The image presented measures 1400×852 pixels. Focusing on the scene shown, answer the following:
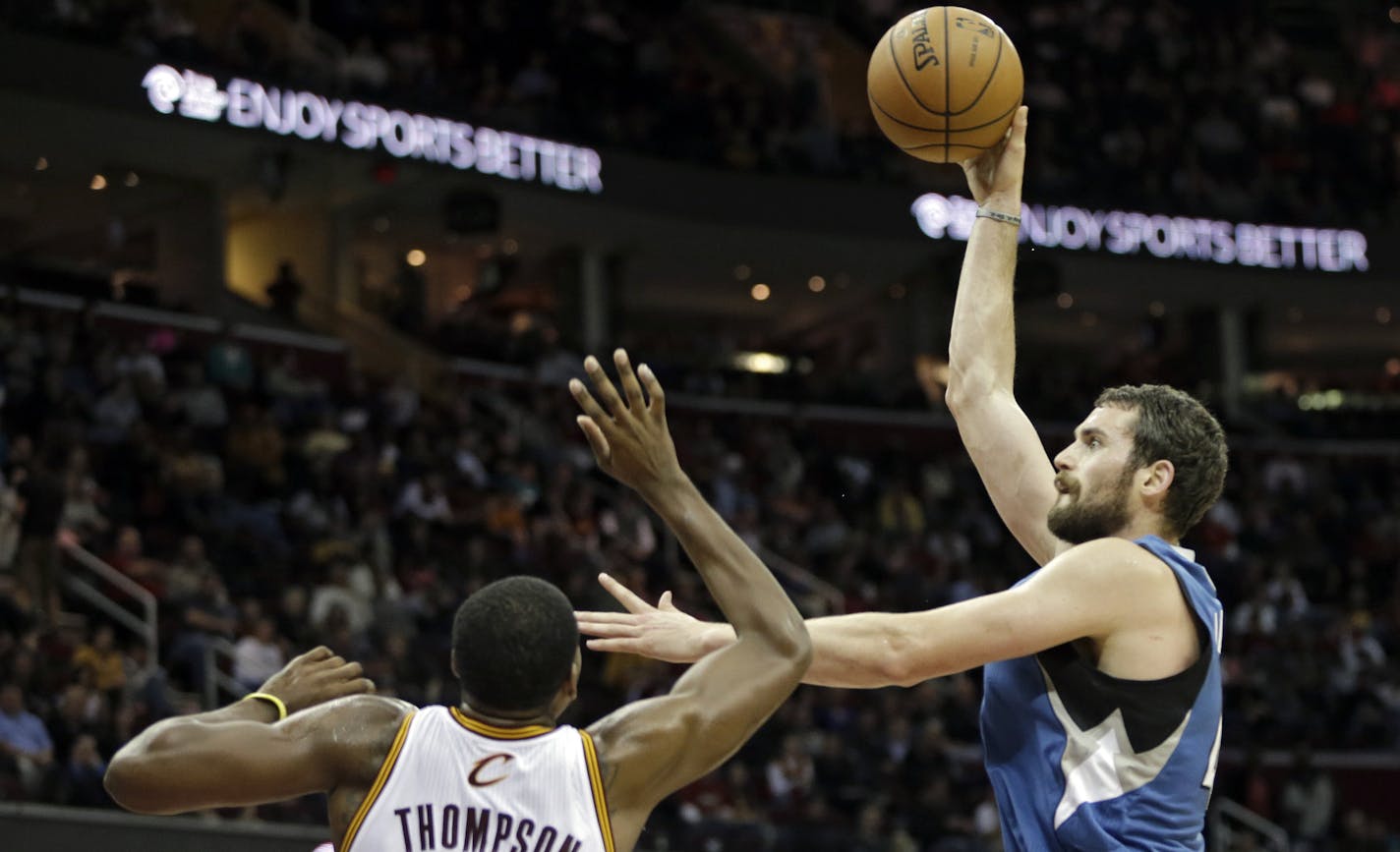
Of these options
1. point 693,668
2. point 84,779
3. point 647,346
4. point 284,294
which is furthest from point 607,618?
point 647,346

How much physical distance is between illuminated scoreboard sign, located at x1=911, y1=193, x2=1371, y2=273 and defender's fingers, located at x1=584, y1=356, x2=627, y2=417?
2284 centimetres

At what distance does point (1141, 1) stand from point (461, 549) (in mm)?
19213

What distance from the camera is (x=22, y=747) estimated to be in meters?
11.0

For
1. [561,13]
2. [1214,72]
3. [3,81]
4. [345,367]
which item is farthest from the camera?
[1214,72]

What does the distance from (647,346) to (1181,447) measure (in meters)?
25.2

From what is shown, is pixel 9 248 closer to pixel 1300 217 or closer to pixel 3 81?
pixel 3 81

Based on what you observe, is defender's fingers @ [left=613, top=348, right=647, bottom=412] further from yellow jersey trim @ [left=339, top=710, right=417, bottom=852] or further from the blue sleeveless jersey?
the blue sleeveless jersey

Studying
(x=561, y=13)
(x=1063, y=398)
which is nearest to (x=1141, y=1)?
(x=1063, y=398)

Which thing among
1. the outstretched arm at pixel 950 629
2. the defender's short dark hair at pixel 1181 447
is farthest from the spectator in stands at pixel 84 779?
the defender's short dark hair at pixel 1181 447

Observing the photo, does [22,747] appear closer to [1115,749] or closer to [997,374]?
[997,374]

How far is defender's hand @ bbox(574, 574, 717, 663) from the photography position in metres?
3.70

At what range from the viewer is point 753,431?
2380cm

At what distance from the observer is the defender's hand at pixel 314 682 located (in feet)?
11.2

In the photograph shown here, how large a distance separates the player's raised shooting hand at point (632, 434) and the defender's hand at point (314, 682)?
2.25 ft
